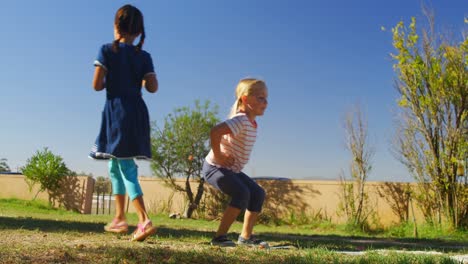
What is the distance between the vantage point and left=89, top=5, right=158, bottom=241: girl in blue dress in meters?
3.79

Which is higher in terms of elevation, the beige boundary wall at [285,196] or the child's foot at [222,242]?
the beige boundary wall at [285,196]

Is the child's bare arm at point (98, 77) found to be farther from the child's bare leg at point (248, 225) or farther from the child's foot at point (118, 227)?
the child's bare leg at point (248, 225)

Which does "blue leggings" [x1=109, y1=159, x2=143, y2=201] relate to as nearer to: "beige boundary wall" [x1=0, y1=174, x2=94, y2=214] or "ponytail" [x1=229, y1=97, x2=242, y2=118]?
"ponytail" [x1=229, y1=97, x2=242, y2=118]

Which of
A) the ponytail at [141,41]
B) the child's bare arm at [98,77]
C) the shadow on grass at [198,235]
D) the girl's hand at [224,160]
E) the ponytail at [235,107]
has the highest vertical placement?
the ponytail at [141,41]

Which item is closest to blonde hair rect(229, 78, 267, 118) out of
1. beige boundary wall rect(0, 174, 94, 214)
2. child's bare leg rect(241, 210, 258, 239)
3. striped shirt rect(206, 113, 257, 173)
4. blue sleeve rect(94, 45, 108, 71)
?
striped shirt rect(206, 113, 257, 173)

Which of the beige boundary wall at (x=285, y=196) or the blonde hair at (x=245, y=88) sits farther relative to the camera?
the beige boundary wall at (x=285, y=196)

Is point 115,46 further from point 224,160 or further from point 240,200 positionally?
point 240,200

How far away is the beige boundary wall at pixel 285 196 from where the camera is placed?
43.3 ft

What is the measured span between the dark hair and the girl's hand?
1157 mm

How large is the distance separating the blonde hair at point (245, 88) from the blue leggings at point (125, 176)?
1.00 metres

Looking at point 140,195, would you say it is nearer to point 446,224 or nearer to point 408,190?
point 446,224

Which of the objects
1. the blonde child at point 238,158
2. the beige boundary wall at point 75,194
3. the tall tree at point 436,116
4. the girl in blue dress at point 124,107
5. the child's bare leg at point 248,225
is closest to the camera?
the girl in blue dress at point 124,107

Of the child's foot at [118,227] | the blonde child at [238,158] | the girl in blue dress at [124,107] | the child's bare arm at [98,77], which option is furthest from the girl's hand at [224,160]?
the child's bare arm at [98,77]

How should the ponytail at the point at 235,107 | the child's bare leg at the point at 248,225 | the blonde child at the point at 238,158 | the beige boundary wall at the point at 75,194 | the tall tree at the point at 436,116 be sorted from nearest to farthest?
1. the blonde child at the point at 238,158
2. the child's bare leg at the point at 248,225
3. the ponytail at the point at 235,107
4. the tall tree at the point at 436,116
5. the beige boundary wall at the point at 75,194
